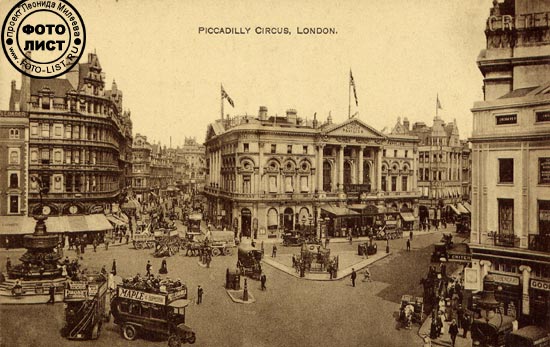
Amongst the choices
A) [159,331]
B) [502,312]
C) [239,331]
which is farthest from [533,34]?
[159,331]

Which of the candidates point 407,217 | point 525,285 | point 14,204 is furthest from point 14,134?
point 407,217

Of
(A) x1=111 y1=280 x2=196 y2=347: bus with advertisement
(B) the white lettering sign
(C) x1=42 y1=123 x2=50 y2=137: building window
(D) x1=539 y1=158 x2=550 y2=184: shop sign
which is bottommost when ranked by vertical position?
(A) x1=111 y1=280 x2=196 y2=347: bus with advertisement

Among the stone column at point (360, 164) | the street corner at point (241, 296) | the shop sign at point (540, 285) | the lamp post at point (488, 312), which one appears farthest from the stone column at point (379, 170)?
the lamp post at point (488, 312)

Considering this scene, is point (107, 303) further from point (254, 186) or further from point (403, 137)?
point (403, 137)

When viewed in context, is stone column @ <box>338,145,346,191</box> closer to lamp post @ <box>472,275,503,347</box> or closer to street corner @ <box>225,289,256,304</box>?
street corner @ <box>225,289,256,304</box>

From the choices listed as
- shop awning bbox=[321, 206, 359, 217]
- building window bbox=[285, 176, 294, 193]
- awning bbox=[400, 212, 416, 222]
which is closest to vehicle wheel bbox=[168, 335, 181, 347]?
shop awning bbox=[321, 206, 359, 217]

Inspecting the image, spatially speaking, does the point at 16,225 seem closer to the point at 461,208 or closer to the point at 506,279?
the point at 461,208
